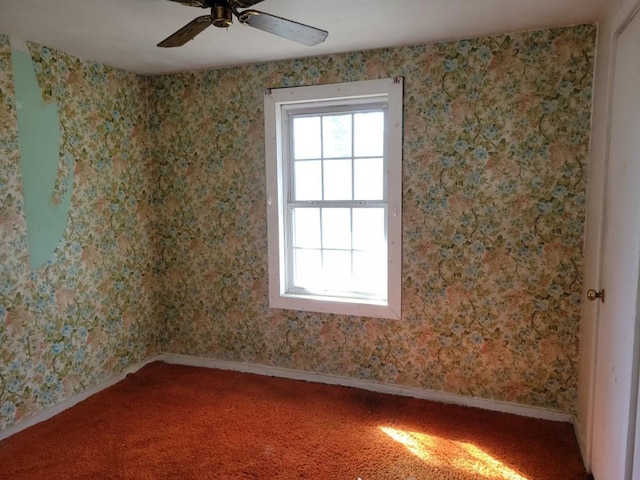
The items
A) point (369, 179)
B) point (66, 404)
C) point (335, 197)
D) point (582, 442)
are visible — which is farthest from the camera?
point (335, 197)

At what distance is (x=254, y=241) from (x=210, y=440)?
1.39 metres

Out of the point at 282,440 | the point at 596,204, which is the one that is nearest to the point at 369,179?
the point at 596,204

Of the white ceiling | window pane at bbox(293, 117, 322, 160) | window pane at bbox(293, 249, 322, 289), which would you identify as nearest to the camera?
the white ceiling

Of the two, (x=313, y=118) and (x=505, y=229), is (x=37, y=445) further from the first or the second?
(x=505, y=229)

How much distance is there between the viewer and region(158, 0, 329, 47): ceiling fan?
5.60 ft

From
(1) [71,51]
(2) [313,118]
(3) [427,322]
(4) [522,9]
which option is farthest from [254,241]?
(4) [522,9]

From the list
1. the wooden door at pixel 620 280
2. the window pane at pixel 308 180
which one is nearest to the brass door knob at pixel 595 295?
the wooden door at pixel 620 280

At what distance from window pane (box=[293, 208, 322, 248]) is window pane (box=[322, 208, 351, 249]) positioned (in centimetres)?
6

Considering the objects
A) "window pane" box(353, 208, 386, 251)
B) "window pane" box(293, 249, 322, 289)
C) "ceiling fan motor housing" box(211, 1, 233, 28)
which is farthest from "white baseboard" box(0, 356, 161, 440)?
"ceiling fan motor housing" box(211, 1, 233, 28)

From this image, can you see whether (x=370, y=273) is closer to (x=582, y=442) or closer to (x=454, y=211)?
(x=454, y=211)

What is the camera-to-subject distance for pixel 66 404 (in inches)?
114

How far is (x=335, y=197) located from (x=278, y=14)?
4.20ft

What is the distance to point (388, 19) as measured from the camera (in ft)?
7.52

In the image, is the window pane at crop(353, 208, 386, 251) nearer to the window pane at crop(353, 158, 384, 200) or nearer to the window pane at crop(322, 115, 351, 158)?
the window pane at crop(353, 158, 384, 200)
